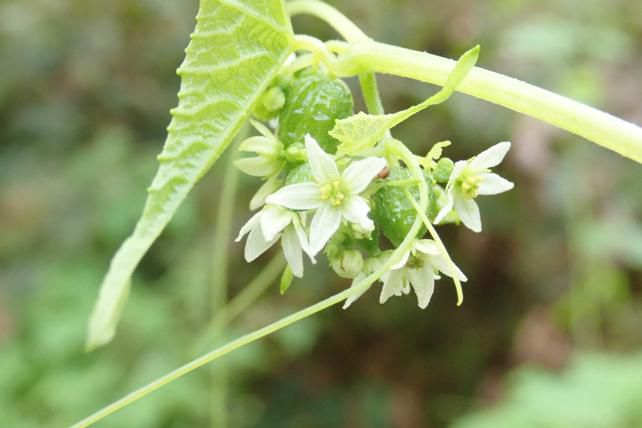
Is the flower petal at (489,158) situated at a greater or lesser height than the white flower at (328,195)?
greater

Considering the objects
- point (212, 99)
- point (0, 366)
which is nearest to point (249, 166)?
point (212, 99)

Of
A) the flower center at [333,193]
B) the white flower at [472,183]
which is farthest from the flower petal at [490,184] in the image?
the flower center at [333,193]

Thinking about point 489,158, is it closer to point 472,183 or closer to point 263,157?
point 472,183

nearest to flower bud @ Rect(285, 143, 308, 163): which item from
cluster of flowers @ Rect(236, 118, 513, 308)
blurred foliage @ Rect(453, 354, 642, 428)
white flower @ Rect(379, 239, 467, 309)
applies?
cluster of flowers @ Rect(236, 118, 513, 308)

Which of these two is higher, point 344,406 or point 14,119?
point 14,119

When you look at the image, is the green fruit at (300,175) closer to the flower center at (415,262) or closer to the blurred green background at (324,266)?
the flower center at (415,262)

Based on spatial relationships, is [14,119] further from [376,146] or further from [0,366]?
[376,146]
